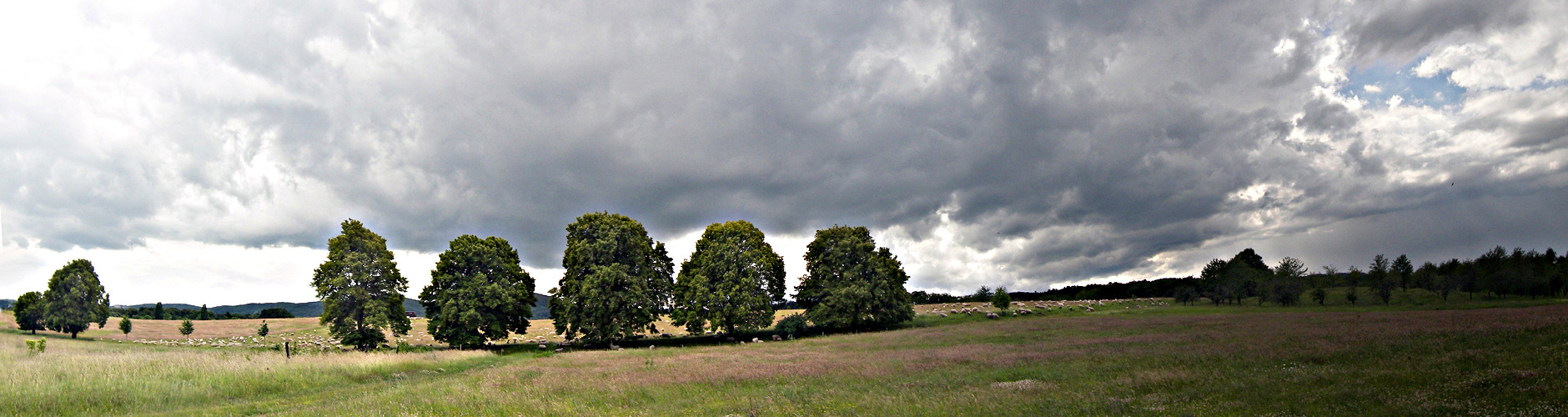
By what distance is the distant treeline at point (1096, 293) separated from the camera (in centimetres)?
9044

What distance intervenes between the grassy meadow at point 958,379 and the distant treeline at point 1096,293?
58120 millimetres

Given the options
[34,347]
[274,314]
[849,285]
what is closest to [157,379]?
[34,347]

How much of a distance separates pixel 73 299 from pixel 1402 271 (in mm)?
129029

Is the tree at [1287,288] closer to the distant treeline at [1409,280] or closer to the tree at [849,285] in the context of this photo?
the distant treeline at [1409,280]

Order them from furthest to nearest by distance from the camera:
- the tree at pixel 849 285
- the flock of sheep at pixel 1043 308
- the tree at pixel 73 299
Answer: the flock of sheep at pixel 1043 308
the tree at pixel 73 299
the tree at pixel 849 285

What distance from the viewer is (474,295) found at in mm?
45594

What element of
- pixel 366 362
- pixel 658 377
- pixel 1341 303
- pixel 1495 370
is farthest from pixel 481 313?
pixel 1341 303

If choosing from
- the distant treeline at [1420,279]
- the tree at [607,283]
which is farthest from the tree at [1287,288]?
the tree at [607,283]

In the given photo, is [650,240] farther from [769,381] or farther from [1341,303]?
[1341,303]

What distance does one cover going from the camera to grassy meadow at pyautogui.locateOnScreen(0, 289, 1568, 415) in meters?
11.2

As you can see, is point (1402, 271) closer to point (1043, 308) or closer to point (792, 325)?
point (1043, 308)

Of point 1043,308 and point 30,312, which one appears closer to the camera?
point 30,312

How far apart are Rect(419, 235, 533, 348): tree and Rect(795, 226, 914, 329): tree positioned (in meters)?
25.5

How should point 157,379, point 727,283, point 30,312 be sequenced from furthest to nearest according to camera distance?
point 30,312
point 727,283
point 157,379
